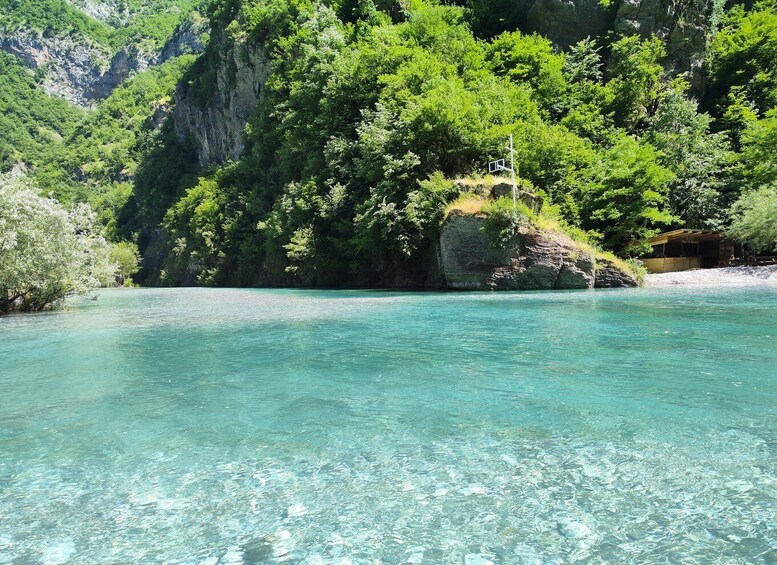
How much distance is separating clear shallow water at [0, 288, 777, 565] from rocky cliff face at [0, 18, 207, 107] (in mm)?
171621

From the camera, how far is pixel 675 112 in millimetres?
39188

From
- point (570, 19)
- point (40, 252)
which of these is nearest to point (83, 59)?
point (570, 19)

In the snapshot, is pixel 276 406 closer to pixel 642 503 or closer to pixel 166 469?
pixel 166 469

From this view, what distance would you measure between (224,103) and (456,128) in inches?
1990

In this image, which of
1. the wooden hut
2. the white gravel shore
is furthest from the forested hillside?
the white gravel shore

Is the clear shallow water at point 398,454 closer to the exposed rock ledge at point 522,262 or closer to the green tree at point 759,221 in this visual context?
the exposed rock ledge at point 522,262

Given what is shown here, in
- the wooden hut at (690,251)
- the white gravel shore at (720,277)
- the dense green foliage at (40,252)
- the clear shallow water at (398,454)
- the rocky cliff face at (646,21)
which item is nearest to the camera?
the clear shallow water at (398,454)

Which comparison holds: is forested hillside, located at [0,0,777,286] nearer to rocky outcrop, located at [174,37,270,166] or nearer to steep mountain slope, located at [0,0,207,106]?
rocky outcrop, located at [174,37,270,166]

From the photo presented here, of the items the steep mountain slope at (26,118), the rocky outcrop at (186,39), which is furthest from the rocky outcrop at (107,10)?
the steep mountain slope at (26,118)

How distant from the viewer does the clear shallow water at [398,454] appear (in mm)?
3164

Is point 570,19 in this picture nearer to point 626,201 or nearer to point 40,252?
point 626,201

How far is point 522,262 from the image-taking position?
26.3 metres

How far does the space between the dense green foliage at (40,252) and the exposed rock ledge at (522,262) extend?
55.8 feet

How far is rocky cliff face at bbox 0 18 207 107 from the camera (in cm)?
15750
